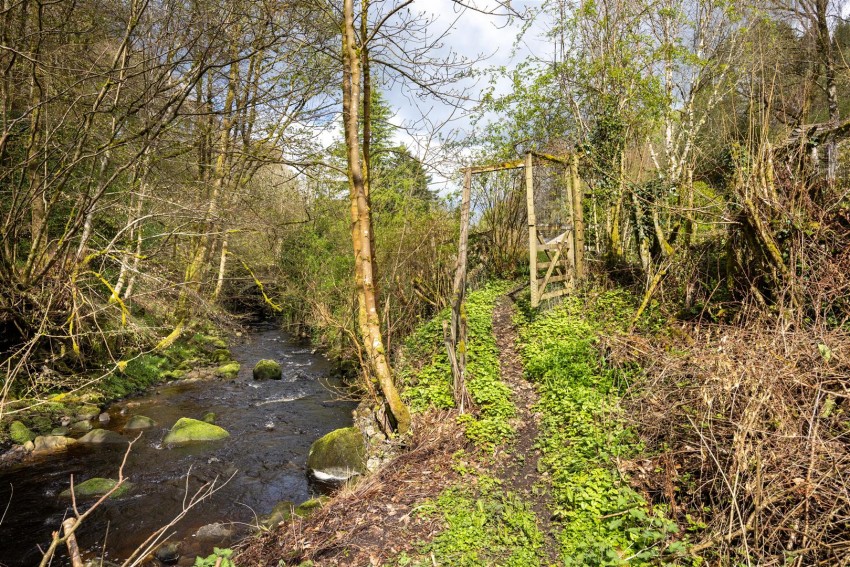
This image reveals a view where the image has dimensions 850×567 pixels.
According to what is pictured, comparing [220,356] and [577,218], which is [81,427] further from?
[577,218]

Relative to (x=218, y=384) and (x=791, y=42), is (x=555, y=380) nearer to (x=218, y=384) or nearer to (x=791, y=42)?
(x=218, y=384)

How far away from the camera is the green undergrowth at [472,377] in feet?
20.7

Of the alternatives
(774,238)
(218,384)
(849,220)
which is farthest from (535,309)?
(218,384)

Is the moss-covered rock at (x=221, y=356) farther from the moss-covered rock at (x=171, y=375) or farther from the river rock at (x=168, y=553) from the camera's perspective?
the river rock at (x=168, y=553)

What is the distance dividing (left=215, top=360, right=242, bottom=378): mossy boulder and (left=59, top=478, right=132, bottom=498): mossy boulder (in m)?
6.63

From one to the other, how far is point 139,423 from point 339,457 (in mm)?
4623

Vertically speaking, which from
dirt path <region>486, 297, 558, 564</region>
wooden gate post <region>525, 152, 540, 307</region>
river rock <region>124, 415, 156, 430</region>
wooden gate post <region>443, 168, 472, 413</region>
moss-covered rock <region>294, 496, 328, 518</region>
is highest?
wooden gate post <region>525, 152, 540, 307</region>

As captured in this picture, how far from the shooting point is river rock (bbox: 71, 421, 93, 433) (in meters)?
8.90

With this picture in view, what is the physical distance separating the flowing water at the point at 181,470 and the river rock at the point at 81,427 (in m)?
0.33

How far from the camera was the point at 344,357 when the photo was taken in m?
12.5

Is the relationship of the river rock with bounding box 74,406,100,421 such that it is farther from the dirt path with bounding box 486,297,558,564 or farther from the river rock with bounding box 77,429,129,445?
the dirt path with bounding box 486,297,558,564

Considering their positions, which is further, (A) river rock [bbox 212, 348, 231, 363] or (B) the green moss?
(A) river rock [bbox 212, 348, 231, 363]

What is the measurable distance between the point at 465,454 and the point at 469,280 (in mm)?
7335

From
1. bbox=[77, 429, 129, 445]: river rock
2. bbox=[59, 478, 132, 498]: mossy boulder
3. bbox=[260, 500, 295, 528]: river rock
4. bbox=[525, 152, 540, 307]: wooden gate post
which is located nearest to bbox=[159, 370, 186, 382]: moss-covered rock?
bbox=[77, 429, 129, 445]: river rock
